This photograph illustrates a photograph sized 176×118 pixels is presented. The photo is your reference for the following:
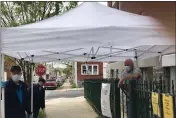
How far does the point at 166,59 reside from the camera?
38.3 ft

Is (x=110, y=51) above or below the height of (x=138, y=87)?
above

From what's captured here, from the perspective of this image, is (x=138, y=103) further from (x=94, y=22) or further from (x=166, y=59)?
(x=166, y=59)

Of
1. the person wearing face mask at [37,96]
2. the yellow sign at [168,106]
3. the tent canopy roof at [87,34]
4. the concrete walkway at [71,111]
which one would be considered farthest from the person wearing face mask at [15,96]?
the concrete walkway at [71,111]

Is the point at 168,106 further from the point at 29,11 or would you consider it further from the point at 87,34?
the point at 29,11

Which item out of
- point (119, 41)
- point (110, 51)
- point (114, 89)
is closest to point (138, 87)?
point (119, 41)

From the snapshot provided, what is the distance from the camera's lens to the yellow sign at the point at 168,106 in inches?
199

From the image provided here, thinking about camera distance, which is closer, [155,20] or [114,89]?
[155,20]

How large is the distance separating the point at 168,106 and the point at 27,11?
17460 mm

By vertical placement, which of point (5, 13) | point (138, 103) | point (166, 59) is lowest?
point (138, 103)

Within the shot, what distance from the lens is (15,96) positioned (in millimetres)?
7719

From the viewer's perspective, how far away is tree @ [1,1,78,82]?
842 inches

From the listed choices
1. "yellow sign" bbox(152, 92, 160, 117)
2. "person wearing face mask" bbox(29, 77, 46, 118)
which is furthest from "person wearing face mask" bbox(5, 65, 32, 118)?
"person wearing face mask" bbox(29, 77, 46, 118)

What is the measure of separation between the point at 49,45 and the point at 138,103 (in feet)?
6.20

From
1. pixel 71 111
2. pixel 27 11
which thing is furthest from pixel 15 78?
pixel 27 11
